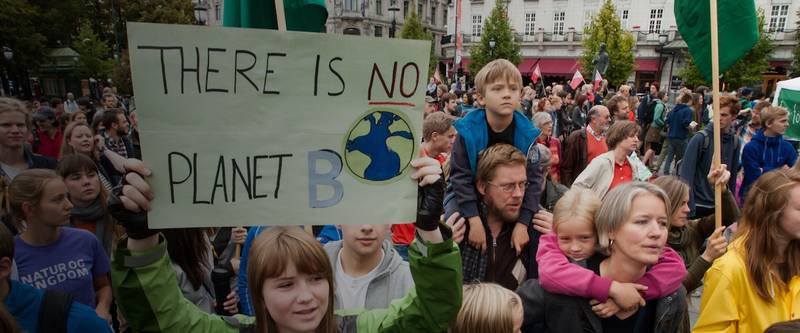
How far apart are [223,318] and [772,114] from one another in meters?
6.47

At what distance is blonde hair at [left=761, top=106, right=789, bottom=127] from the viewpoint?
5.54m

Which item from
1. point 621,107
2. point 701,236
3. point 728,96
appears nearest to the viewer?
point 701,236

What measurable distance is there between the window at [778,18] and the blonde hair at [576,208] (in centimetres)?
4704

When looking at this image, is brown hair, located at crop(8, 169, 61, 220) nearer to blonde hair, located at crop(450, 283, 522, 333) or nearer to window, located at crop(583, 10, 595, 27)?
blonde hair, located at crop(450, 283, 522, 333)

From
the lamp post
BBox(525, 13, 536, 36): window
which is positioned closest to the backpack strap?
the lamp post

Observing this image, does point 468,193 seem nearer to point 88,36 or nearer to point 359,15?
point 88,36

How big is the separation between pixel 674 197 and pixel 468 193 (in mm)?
1391

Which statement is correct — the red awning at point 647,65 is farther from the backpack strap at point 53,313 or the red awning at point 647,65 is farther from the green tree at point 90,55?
the backpack strap at point 53,313

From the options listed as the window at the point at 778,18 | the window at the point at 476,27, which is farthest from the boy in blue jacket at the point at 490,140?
the window at the point at 476,27

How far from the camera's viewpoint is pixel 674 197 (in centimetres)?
301

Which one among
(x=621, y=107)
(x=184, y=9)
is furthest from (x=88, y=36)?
(x=621, y=107)

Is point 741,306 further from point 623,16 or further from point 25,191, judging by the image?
point 623,16

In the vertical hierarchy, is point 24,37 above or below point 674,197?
above

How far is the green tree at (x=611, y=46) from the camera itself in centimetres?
3684
